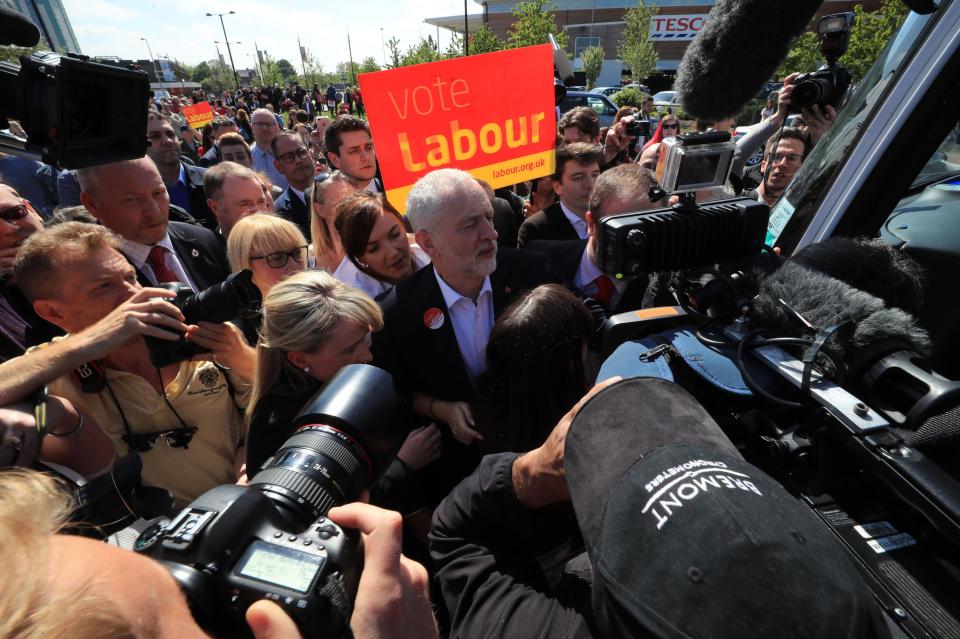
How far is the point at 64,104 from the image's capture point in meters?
1.62

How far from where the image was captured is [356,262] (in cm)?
291

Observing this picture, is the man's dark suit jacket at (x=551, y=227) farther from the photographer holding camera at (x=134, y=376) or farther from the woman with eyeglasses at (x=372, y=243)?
the photographer holding camera at (x=134, y=376)

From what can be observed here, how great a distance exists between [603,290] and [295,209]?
368cm

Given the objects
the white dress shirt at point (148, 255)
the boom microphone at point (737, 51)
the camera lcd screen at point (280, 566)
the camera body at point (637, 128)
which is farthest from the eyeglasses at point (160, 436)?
the camera body at point (637, 128)

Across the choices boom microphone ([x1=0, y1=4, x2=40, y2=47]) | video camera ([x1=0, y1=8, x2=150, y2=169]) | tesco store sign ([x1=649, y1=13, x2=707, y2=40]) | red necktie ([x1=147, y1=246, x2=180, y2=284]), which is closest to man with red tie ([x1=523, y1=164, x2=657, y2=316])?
video camera ([x1=0, y1=8, x2=150, y2=169])

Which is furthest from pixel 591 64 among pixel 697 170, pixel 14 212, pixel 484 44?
pixel 697 170

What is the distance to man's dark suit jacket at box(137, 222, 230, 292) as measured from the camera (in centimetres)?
309

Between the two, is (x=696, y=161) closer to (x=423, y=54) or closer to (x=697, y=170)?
(x=697, y=170)

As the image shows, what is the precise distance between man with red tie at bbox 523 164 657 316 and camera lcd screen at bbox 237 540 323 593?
201 centimetres

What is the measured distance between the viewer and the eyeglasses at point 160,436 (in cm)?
180

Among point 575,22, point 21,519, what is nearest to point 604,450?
point 21,519

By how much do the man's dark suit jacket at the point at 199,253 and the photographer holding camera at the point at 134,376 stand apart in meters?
1.18

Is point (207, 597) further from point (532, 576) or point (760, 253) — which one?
point (760, 253)

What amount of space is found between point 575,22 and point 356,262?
5012cm
